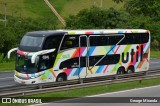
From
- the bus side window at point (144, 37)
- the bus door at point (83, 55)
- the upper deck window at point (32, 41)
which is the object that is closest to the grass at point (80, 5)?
the bus side window at point (144, 37)

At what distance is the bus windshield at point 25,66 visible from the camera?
69.5ft

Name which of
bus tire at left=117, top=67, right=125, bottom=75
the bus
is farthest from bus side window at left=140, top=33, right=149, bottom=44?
bus tire at left=117, top=67, right=125, bottom=75

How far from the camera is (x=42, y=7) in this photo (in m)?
104

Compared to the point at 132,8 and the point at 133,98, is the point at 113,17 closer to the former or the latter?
the point at 132,8

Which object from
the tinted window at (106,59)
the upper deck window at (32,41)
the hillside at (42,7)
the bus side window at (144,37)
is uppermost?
the hillside at (42,7)

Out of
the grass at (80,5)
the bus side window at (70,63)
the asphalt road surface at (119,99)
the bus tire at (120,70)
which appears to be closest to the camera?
the asphalt road surface at (119,99)

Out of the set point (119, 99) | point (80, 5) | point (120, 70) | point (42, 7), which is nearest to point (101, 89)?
point (119, 99)

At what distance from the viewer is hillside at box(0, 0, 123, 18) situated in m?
97.4

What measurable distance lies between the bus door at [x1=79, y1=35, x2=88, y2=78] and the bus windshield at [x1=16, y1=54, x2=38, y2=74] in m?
3.31

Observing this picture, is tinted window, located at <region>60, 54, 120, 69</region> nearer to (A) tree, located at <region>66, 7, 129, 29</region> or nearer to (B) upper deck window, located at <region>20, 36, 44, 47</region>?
(B) upper deck window, located at <region>20, 36, 44, 47</region>

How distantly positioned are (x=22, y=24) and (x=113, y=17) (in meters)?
13.3

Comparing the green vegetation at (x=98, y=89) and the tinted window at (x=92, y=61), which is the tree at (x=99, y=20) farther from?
the green vegetation at (x=98, y=89)

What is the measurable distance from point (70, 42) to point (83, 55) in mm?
1251

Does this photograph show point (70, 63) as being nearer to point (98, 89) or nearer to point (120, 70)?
point (98, 89)
